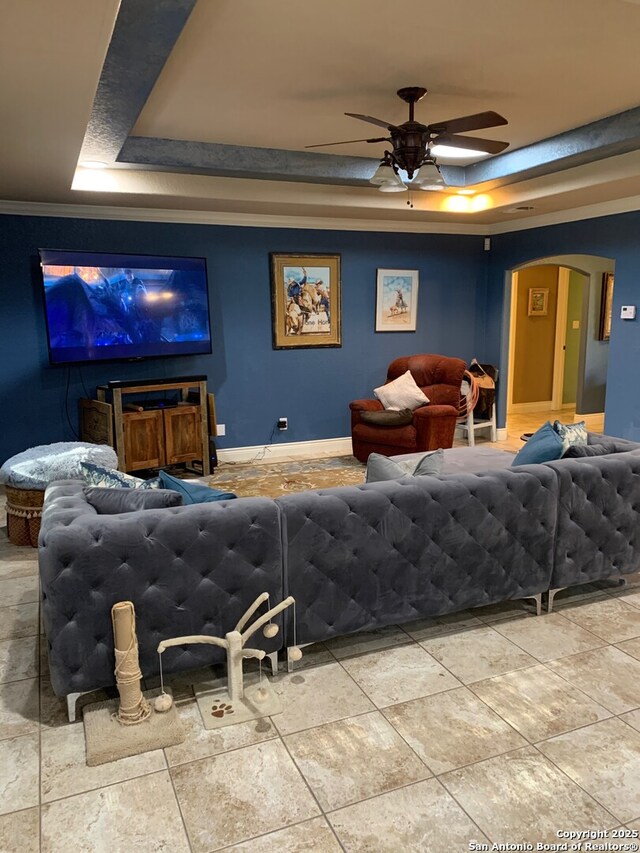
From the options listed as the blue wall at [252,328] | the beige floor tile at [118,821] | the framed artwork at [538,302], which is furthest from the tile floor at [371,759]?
the framed artwork at [538,302]

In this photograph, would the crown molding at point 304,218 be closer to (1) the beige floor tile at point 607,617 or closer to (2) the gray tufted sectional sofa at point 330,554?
(2) the gray tufted sectional sofa at point 330,554

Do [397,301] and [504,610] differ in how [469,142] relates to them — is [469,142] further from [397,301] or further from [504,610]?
[397,301]

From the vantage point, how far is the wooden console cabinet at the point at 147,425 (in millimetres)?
5188

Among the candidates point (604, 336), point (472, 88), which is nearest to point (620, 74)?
point (472, 88)

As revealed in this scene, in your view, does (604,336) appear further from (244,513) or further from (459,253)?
(244,513)

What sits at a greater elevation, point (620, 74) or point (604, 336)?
point (620, 74)

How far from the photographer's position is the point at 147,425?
17.5 ft

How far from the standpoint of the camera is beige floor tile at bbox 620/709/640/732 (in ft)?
7.42

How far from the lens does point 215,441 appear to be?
628 centimetres

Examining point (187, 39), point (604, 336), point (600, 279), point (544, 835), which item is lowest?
point (544, 835)

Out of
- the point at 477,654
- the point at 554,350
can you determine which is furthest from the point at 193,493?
the point at 554,350

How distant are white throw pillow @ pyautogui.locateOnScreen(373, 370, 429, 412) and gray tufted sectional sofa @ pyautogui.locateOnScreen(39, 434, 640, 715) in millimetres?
2926

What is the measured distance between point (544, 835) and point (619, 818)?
246 mm

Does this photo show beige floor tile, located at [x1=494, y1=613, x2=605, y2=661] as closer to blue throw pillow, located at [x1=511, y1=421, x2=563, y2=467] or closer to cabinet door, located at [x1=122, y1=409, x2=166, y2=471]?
blue throw pillow, located at [x1=511, y1=421, x2=563, y2=467]
